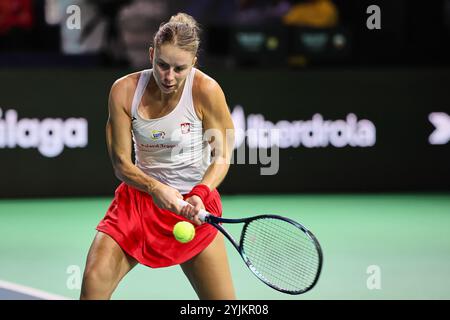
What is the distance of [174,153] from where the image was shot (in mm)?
4602

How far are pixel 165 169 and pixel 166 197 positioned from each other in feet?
0.88

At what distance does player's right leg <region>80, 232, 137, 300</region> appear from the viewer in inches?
168

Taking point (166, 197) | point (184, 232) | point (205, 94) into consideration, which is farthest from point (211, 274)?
point (205, 94)

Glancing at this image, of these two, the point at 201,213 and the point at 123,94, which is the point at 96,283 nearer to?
the point at 201,213

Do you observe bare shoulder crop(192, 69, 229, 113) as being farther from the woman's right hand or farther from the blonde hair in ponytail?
the woman's right hand

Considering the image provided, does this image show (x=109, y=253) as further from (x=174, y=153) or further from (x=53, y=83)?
(x=53, y=83)

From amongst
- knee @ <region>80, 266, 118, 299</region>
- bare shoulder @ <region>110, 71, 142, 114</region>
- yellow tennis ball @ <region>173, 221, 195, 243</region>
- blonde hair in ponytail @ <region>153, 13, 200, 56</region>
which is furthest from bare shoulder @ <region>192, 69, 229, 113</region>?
knee @ <region>80, 266, 118, 299</region>

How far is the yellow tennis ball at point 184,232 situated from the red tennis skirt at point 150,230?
0.38 feet

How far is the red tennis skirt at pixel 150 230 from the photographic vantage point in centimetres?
448

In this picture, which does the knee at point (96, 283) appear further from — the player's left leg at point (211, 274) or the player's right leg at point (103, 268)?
the player's left leg at point (211, 274)

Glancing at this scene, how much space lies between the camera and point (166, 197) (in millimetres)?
4383

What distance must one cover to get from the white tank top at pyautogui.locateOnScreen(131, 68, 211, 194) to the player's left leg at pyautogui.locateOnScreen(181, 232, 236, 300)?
332 mm

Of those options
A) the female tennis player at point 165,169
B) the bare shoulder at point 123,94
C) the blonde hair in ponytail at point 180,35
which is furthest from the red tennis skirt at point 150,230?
the blonde hair in ponytail at point 180,35
